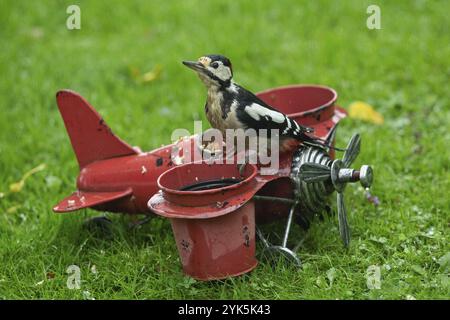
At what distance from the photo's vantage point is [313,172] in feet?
10.9

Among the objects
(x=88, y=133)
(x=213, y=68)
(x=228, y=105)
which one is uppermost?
(x=213, y=68)

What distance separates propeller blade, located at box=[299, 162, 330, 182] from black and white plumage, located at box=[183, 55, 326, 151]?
0.20 metres

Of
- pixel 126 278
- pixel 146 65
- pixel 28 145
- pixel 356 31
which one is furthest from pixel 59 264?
pixel 356 31

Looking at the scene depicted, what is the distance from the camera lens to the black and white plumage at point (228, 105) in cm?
325

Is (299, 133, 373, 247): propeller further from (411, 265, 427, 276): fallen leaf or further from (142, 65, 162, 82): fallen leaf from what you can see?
(142, 65, 162, 82): fallen leaf

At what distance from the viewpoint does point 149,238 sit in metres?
3.80

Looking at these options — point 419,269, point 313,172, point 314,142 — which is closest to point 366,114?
point 314,142

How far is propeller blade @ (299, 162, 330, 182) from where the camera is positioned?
3.30 metres

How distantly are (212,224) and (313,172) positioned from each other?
60 cm

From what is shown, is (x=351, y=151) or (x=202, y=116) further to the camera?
(x=202, y=116)

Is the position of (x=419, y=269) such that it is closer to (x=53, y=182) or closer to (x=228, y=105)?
(x=228, y=105)

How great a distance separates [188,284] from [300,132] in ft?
3.03

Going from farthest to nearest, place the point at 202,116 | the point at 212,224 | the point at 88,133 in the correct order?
the point at 202,116, the point at 88,133, the point at 212,224
